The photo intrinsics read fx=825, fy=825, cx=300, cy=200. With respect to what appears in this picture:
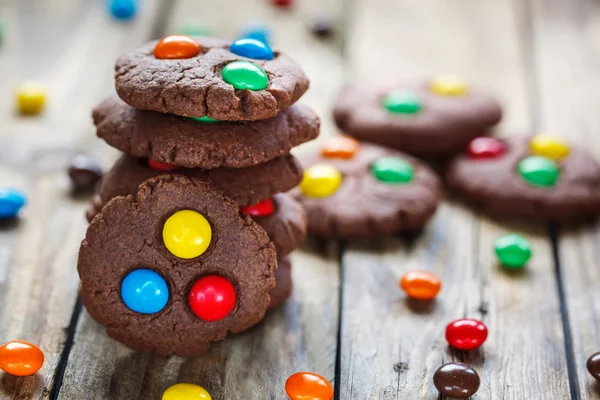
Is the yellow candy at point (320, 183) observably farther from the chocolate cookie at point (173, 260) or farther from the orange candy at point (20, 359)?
the orange candy at point (20, 359)

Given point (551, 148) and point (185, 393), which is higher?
point (551, 148)

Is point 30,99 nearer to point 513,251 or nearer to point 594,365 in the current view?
point 513,251

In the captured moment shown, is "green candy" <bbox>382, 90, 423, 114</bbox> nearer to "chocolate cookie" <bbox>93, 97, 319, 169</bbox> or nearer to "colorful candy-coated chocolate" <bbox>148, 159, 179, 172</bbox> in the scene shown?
"chocolate cookie" <bbox>93, 97, 319, 169</bbox>

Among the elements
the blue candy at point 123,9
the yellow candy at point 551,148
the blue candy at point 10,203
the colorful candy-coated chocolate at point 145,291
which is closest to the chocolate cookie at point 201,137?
the colorful candy-coated chocolate at point 145,291

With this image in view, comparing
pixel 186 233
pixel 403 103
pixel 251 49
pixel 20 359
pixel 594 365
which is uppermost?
pixel 251 49

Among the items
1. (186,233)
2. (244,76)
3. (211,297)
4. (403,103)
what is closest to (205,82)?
(244,76)

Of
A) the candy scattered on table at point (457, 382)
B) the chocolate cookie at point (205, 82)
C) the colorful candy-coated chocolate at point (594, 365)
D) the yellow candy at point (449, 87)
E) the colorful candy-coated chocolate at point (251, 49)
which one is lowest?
the colorful candy-coated chocolate at point (594, 365)
